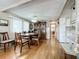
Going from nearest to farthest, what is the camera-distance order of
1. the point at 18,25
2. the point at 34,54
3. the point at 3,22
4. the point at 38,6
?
1. the point at 34,54
2. the point at 38,6
3. the point at 3,22
4. the point at 18,25

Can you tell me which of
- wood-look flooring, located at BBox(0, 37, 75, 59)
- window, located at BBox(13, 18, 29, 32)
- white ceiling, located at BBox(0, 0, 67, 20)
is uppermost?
white ceiling, located at BBox(0, 0, 67, 20)

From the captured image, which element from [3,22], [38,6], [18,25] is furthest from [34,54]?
[18,25]

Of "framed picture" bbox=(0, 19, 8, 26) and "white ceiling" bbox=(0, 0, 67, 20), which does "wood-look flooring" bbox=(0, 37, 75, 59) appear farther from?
"white ceiling" bbox=(0, 0, 67, 20)

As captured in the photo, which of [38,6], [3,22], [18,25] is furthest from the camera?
[18,25]

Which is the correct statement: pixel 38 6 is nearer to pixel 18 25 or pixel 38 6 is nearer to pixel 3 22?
pixel 3 22

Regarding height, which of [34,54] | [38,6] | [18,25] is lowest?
[34,54]

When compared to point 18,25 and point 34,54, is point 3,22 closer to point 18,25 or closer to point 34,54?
point 18,25

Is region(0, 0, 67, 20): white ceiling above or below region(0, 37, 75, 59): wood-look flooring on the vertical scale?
above

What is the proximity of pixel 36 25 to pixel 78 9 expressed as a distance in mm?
11001

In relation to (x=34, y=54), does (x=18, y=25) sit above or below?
above

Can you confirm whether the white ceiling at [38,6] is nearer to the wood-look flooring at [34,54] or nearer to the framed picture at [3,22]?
the framed picture at [3,22]

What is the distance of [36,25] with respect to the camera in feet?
41.4

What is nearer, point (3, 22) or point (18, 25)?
point (3, 22)

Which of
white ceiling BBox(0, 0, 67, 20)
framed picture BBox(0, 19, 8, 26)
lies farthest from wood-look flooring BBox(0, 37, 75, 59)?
white ceiling BBox(0, 0, 67, 20)
